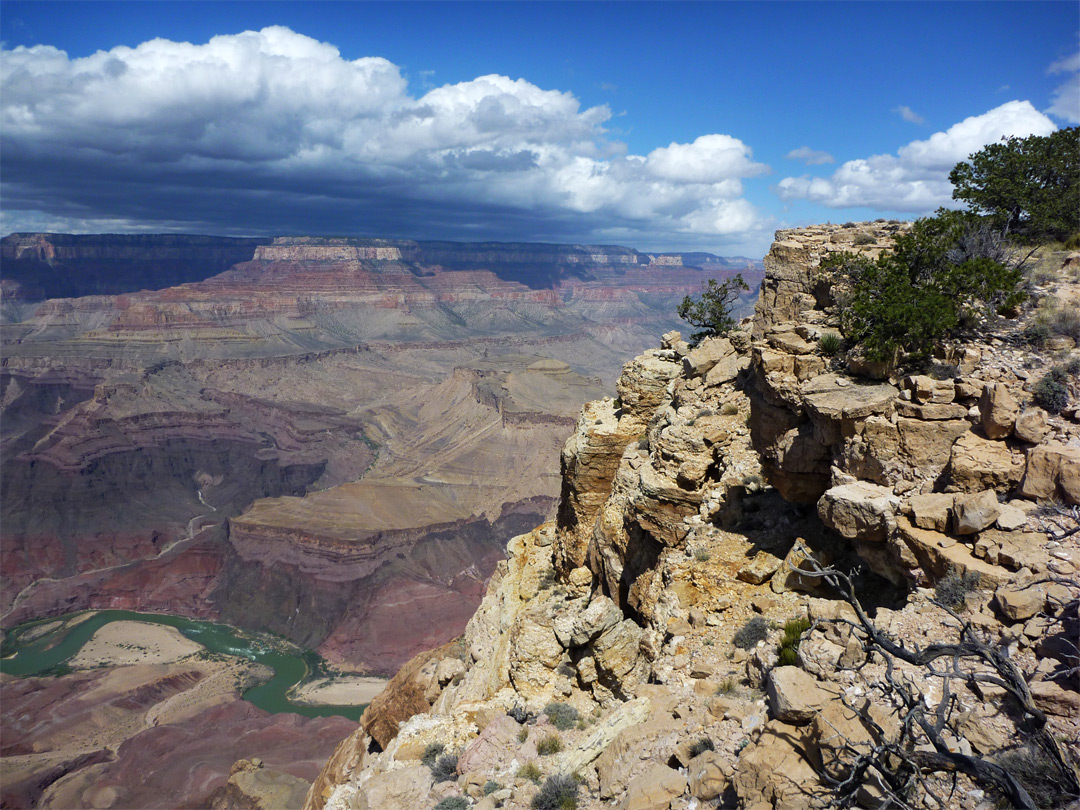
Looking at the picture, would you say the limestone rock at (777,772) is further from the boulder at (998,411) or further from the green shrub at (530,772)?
the boulder at (998,411)

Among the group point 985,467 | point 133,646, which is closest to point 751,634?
point 985,467

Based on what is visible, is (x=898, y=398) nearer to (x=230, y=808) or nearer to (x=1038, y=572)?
(x=1038, y=572)

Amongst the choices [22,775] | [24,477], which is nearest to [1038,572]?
[22,775]

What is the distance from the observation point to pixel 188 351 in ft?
538

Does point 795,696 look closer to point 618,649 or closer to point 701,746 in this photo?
point 701,746

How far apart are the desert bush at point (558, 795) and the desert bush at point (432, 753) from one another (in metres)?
3.63

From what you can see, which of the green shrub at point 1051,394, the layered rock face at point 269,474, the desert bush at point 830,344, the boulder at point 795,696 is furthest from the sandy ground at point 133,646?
the green shrub at point 1051,394

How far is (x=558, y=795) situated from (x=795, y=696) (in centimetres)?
366

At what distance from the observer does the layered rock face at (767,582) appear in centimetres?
650

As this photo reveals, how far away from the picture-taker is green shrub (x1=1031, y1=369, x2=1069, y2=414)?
8.51m

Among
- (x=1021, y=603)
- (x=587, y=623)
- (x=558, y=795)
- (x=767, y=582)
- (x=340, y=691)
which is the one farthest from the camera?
(x=340, y=691)

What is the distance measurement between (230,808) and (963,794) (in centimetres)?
3752

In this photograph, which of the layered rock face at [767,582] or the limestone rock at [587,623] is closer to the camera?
the layered rock face at [767,582]

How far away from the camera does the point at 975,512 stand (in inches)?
295
